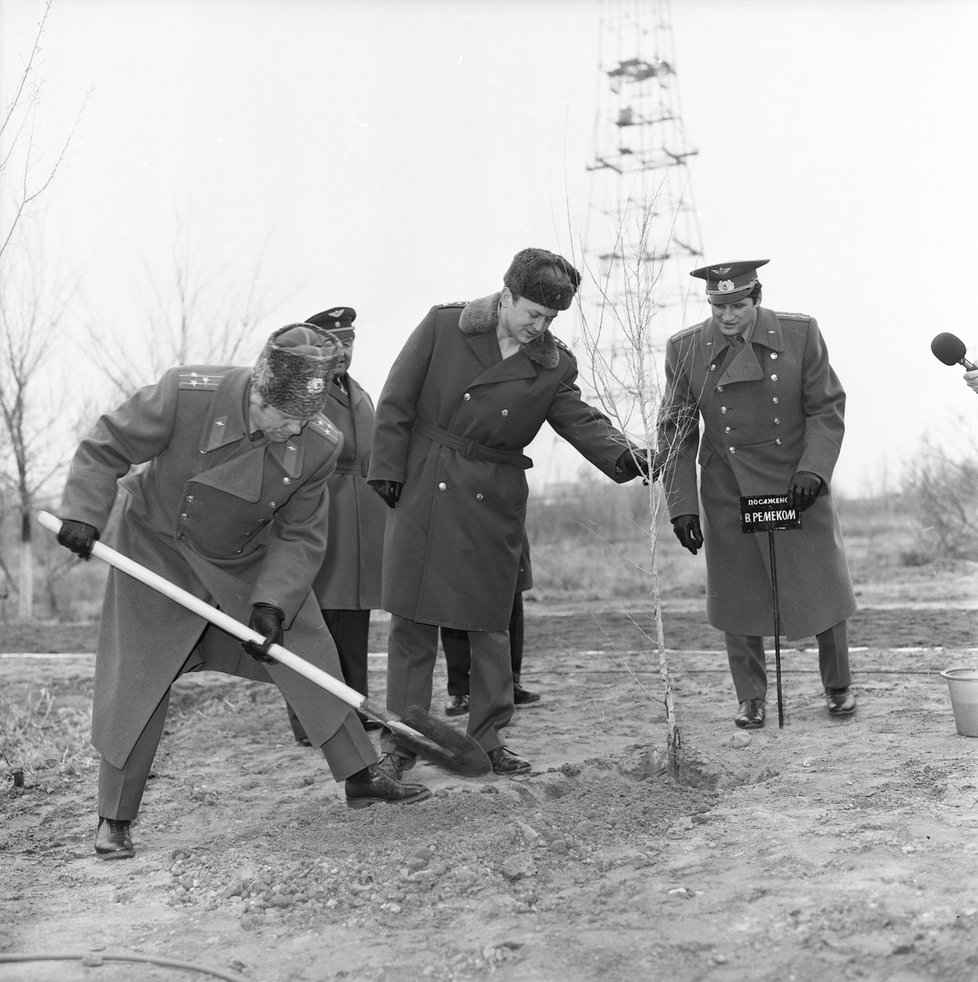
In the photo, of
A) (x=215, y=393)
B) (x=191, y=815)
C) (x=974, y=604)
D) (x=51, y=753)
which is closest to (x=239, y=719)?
(x=51, y=753)

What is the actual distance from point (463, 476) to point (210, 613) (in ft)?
4.15

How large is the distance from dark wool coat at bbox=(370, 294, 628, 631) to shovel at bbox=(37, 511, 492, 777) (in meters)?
0.69

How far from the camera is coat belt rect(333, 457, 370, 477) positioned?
20.1 ft

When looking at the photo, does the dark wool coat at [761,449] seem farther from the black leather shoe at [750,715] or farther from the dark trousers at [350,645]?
the dark trousers at [350,645]

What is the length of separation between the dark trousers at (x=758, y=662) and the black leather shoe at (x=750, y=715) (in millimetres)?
26

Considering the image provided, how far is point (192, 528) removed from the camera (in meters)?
4.25

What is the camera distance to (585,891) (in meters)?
3.69

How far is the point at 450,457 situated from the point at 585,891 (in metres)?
1.93

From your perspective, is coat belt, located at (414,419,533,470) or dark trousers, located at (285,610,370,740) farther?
dark trousers, located at (285,610,370,740)

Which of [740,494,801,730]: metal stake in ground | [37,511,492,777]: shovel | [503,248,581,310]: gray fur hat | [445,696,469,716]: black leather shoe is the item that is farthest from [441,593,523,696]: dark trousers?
[503,248,581,310]: gray fur hat

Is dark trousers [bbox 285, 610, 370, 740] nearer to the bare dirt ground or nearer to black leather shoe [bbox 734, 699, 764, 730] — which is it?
the bare dirt ground

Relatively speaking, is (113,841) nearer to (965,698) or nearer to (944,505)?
(965,698)

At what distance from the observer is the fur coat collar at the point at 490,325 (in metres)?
4.96

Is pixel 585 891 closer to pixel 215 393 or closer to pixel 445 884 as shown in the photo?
pixel 445 884
